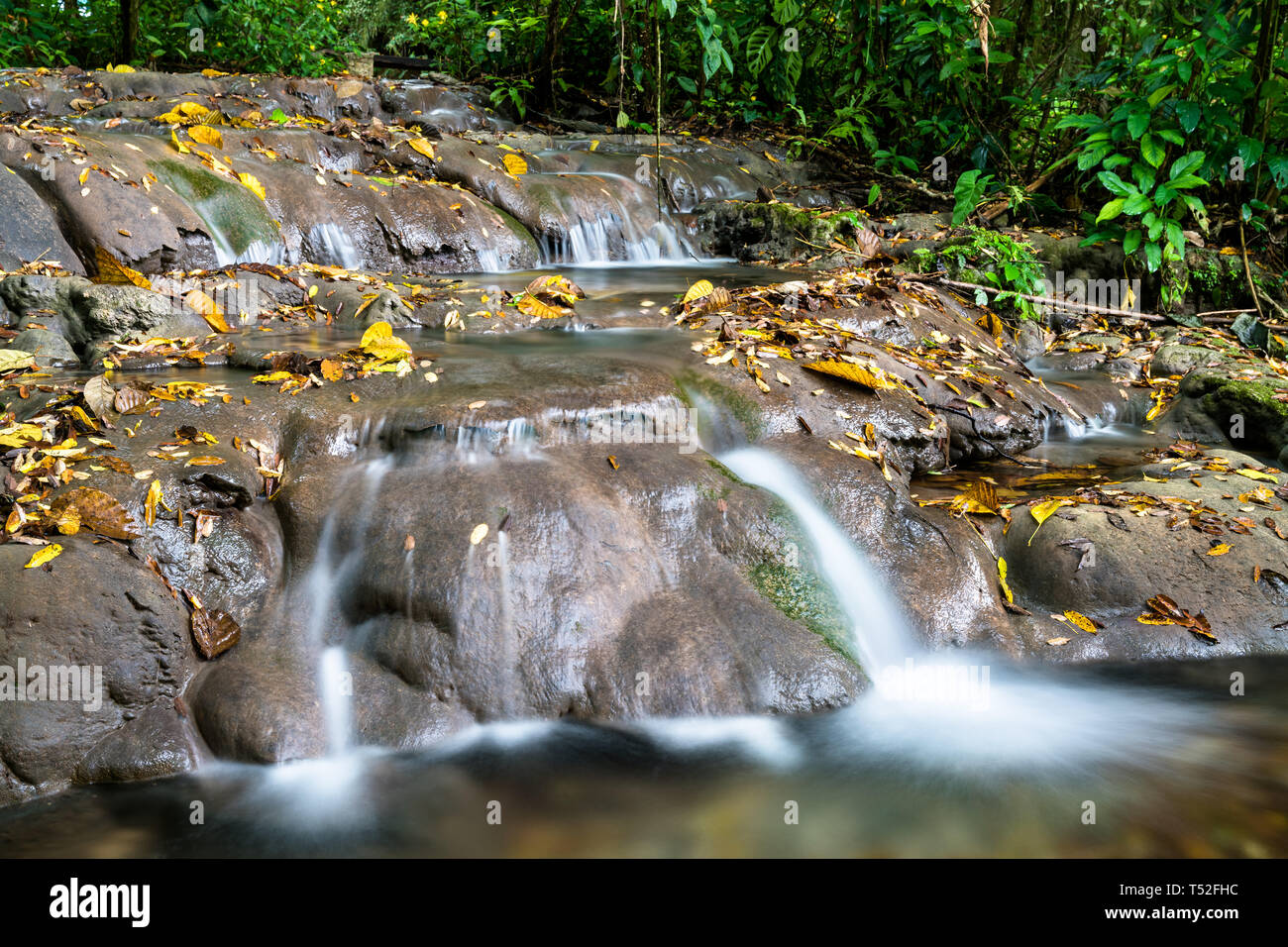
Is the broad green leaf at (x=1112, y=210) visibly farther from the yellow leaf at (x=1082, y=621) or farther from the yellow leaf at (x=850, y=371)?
the yellow leaf at (x=1082, y=621)

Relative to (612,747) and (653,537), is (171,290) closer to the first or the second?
(653,537)

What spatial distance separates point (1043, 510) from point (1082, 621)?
1.98 feet

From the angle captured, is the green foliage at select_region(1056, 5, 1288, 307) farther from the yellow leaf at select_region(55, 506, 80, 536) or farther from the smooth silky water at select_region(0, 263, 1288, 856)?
the yellow leaf at select_region(55, 506, 80, 536)

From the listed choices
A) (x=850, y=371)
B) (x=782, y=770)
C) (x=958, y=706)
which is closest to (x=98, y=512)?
(x=782, y=770)

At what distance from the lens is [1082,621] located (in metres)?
4.14

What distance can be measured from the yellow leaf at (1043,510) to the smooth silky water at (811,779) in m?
0.77

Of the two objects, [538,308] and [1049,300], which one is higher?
[1049,300]

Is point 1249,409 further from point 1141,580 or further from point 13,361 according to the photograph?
point 13,361

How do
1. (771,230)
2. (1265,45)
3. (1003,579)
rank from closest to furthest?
(1003,579), (1265,45), (771,230)

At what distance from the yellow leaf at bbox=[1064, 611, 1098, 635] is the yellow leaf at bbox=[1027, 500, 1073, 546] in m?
0.39

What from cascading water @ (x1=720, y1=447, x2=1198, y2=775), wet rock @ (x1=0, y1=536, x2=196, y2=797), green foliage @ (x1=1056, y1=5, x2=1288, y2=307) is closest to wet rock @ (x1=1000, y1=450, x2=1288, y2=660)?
cascading water @ (x1=720, y1=447, x2=1198, y2=775)

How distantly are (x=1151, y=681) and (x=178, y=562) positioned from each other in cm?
409

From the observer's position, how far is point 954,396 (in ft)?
18.6
